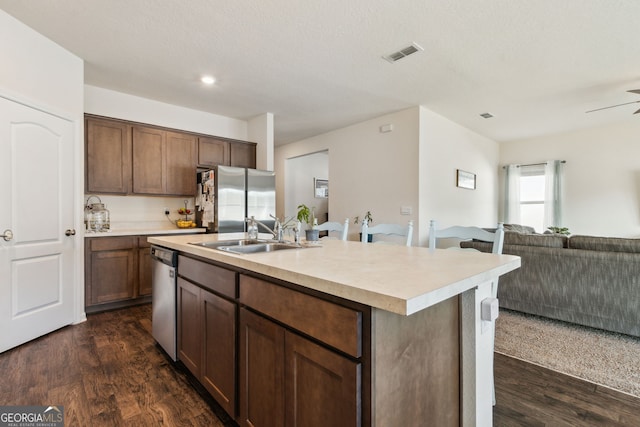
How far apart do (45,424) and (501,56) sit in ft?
14.1

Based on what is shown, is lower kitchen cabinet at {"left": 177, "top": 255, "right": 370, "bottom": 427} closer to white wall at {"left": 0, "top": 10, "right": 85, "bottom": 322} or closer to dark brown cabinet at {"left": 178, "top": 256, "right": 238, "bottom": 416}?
dark brown cabinet at {"left": 178, "top": 256, "right": 238, "bottom": 416}

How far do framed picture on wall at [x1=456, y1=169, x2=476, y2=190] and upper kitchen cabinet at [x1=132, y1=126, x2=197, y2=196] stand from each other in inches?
167

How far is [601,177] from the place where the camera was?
540 cm

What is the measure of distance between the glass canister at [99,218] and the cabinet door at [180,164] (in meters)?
0.73

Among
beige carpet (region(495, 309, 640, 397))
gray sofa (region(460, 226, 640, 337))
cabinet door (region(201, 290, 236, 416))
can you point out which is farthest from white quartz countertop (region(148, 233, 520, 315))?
gray sofa (region(460, 226, 640, 337))

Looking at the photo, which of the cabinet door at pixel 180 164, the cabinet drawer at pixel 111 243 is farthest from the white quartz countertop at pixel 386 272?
the cabinet door at pixel 180 164

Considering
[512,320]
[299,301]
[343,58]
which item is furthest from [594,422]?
[343,58]

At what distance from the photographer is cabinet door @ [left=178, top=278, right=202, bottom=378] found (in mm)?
1726

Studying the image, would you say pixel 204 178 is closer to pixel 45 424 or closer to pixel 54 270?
pixel 54 270

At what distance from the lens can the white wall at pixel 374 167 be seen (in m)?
4.35

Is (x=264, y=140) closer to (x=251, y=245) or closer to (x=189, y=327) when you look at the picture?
(x=251, y=245)

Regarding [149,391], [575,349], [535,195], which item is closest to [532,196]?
[535,195]

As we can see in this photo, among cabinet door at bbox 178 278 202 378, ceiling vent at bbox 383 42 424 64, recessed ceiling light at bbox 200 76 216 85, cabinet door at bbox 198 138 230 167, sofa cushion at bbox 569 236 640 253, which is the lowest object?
cabinet door at bbox 178 278 202 378

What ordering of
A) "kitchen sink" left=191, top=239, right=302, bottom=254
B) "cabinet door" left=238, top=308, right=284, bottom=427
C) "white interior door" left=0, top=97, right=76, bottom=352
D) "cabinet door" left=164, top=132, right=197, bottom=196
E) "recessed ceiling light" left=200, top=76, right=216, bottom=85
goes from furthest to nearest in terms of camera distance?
"cabinet door" left=164, top=132, right=197, bottom=196, "recessed ceiling light" left=200, top=76, right=216, bottom=85, "white interior door" left=0, top=97, right=76, bottom=352, "kitchen sink" left=191, top=239, right=302, bottom=254, "cabinet door" left=238, top=308, right=284, bottom=427
